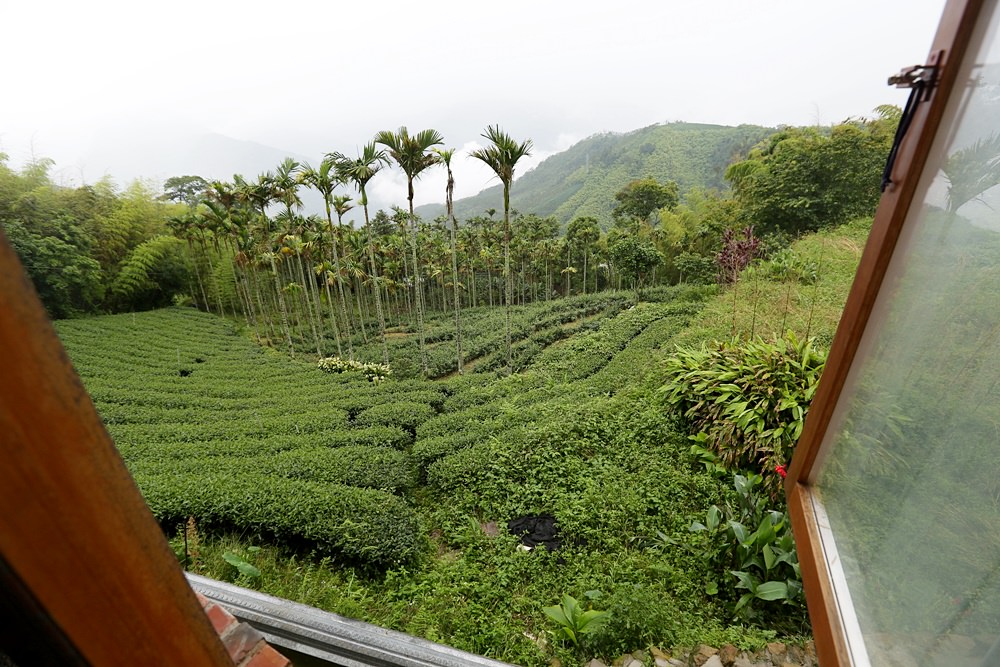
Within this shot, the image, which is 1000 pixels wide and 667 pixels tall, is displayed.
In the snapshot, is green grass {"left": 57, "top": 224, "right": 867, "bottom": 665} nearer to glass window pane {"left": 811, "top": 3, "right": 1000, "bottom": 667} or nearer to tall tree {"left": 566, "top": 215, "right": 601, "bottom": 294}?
glass window pane {"left": 811, "top": 3, "right": 1000, "bottom": 667}

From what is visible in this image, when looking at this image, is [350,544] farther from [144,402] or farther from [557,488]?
[144,402]

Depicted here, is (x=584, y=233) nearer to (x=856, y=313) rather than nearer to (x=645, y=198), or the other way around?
(x=645, y=198)

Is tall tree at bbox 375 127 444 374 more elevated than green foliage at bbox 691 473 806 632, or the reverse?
tall tree at bbox 375 127 444 374

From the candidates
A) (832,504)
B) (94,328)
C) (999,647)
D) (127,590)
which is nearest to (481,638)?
(832,504)

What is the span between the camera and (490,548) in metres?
4.03

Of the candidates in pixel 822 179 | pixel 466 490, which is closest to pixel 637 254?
pixel 822 179

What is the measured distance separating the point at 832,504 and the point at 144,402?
11249 mm

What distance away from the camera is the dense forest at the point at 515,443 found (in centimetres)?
311

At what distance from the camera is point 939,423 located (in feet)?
3.88

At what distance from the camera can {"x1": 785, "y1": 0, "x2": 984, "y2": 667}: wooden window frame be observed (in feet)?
3.76

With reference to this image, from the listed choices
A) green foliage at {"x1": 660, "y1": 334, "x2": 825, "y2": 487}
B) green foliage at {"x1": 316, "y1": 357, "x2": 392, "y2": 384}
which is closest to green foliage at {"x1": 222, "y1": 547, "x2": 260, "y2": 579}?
green foliage at {"x1": 660, "y1": 334, "x2": 825, "y2": 487}

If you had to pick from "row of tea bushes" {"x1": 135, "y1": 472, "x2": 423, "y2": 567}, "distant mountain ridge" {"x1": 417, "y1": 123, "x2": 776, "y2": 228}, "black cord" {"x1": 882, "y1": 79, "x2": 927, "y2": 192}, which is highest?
"distant mountain ridge" {"x1": 417, "y1": 123, "x2": 776, "y2": 228}

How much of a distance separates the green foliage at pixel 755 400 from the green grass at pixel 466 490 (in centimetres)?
42

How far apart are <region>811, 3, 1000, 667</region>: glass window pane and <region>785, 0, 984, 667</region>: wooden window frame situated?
0.03m
